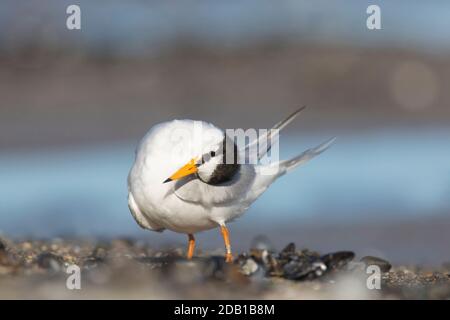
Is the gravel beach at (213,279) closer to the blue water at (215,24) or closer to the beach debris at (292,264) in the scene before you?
the beach debris at (292,264)

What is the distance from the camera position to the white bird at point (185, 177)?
5.68 m

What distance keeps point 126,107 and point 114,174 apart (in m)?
2.95

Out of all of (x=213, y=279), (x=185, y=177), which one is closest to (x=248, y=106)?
(x=185, y=177)

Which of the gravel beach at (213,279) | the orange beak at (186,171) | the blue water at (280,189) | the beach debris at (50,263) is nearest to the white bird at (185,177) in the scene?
the orange beak at (186,171)

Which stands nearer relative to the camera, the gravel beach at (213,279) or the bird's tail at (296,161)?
the gravel beach at (213,279)

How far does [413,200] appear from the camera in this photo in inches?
339

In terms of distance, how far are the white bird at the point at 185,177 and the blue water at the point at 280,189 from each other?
1.69 m

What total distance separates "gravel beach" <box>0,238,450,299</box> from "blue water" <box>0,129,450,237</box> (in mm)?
2064

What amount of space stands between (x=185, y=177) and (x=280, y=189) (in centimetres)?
308

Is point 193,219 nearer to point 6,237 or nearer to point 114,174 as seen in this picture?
point 6,237

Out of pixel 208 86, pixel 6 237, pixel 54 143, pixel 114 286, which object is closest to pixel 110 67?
pixel 208 86

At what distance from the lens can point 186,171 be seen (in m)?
5.59

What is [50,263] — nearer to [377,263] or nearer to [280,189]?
[377,263]

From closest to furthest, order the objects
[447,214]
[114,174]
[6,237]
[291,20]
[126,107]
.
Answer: [6,237]
[447,214]
[114,174]
[126,107]
[291,20]
